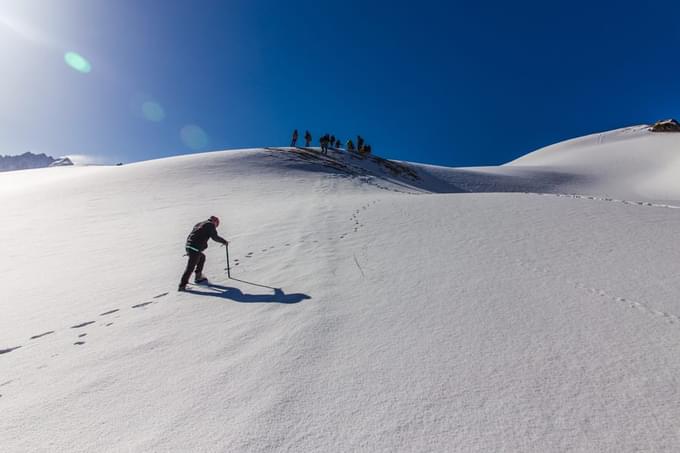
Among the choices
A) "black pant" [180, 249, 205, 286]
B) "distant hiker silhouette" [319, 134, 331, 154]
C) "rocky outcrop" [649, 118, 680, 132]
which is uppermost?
"rocky outcrop" [649, 118, 680, 132]

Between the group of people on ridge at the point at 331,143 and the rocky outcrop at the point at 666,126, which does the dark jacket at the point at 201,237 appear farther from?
the rocky outcrop at the point at 666,126

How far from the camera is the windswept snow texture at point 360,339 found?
2660 mm

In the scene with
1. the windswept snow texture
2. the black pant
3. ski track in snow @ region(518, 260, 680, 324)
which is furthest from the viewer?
the black pant

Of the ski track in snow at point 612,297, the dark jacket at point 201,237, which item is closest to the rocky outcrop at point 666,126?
the ski track in snow at point 612,297

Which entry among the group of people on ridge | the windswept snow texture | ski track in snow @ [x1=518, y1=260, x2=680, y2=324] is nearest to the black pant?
the windswept snow texture

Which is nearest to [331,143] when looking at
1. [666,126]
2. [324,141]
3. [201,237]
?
[324,141]

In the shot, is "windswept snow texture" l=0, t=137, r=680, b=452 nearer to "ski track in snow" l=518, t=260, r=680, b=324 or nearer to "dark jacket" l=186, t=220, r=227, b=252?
"ski track in snow" l=518, t=260, r=680, b=324

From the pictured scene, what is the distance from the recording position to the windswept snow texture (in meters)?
2.66

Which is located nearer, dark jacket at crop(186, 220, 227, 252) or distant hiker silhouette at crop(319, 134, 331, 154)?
dark jacket at crop(186, 220, 227, 252)

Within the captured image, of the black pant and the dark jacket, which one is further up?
the dark jacket

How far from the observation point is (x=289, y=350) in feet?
12.7

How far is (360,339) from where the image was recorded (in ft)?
13.3

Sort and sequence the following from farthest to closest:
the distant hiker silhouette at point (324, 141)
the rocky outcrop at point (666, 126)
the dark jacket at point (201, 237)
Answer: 1. the rocky outcrop at point (666, 126)
2. the distant hiker silhouette at point (324, 141)
3. the dark jacket at point (201, 237)

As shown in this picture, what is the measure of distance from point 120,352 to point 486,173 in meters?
49.9
